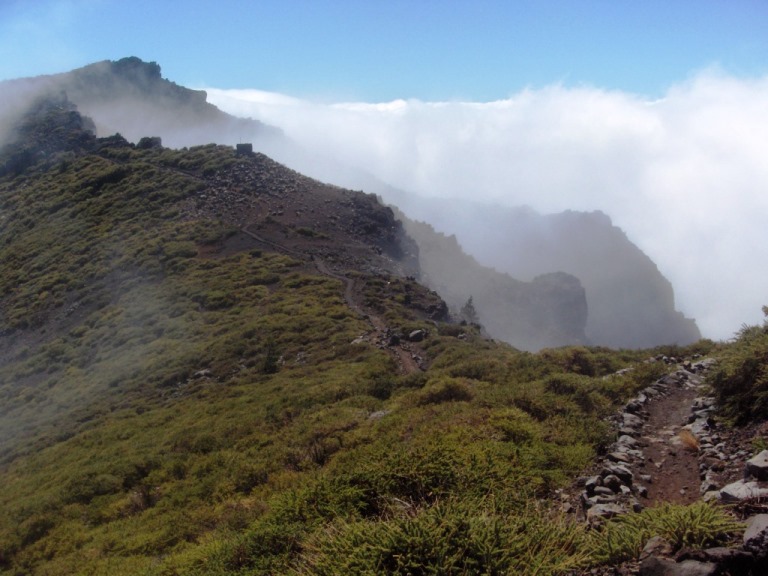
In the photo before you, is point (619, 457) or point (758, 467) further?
point (619, 457)

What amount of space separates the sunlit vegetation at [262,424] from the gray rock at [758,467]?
1.90m

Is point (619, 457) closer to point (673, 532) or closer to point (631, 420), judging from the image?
point (631, 420)

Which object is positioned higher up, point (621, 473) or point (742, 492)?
Answer: point (742, 492)

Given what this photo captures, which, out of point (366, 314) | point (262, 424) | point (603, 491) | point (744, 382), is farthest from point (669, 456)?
point (366, 314)

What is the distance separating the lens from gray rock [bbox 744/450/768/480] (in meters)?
6.44

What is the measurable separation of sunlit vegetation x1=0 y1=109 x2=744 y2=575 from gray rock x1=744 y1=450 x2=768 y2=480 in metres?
1.90

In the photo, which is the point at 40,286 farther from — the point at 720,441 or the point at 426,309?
the point at 720,441

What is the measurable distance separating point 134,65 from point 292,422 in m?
151

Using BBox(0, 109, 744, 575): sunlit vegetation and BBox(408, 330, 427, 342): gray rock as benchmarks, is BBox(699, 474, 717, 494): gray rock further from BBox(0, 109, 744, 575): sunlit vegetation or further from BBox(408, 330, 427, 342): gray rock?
BBox(408, 330, 427, 342): gray rock

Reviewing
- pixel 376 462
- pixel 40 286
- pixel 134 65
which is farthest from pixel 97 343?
pixel 134 65

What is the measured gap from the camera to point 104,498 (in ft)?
49.5

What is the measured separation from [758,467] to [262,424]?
45.7 ft

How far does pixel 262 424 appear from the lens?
1761 cm

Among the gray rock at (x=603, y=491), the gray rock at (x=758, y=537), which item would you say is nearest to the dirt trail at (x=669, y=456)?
the gray rock at (x=603, y=491)
